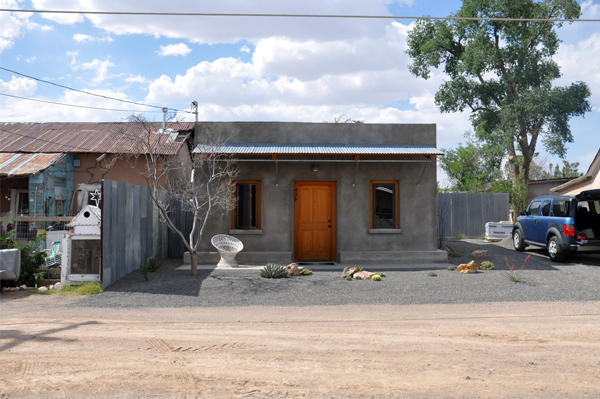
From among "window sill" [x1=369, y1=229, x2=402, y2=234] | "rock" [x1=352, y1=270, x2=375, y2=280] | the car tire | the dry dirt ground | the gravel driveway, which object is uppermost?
"window sill" [x1=369, y1=229, x2=402, y2=234]

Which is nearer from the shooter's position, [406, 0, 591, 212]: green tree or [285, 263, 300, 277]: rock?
[285, 263, 300, 277]: rock

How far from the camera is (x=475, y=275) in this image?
11.0 metres

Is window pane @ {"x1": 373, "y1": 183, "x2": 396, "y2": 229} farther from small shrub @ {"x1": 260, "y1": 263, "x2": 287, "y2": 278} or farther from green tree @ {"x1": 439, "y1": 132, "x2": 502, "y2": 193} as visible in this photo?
green tree @ {"x1": 439, "y1": 132, "x2": 502, "y2": 193}

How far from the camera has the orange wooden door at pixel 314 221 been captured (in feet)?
44.3

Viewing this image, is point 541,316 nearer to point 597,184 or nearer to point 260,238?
point 260,238

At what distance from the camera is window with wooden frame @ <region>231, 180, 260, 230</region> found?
13.4m

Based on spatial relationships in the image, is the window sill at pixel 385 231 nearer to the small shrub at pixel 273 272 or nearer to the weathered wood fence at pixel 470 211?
the small shrub at pixel 273 272

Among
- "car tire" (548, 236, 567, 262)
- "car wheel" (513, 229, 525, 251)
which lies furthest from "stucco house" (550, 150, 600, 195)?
"car tire" (548, 236, 567, 262)

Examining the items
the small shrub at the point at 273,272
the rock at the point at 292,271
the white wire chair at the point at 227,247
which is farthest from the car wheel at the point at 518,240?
the white wire chair at the point at 227,247

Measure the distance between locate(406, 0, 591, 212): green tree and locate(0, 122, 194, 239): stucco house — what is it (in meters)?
17.9

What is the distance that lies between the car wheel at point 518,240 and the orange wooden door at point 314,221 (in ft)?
22.6

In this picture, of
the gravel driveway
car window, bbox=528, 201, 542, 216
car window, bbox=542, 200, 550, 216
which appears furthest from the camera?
car window, bbox=528, 201, 542, 216

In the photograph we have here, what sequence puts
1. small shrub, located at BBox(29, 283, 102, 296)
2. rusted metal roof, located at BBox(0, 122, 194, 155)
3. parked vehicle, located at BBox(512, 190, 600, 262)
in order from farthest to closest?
rusted metal roof, located at BBox(0, 122, 194, 155)
parked vehicle, located at BBox(512, 190, 600, 262)
small shrub, located at BBox(29, 283, 102, 296)

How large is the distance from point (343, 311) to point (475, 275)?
4.61 meters
